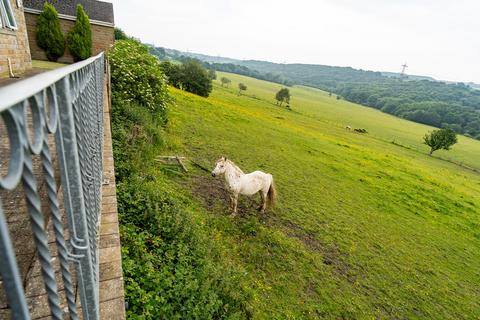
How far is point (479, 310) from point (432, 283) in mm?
1352

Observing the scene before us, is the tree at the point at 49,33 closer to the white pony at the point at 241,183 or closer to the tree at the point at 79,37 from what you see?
the tree at the point at 79,37

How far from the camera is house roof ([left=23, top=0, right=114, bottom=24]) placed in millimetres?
22547

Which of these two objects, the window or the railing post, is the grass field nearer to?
the railing post

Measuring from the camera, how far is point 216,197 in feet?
30.5

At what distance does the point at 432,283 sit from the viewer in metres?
8.70

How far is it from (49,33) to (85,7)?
9.64m

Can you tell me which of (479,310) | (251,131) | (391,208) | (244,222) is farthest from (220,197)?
(251,131)

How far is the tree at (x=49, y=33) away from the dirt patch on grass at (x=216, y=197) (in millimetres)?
18098

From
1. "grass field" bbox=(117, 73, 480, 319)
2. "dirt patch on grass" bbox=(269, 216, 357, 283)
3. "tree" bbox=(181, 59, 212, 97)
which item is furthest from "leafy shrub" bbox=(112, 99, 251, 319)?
"tree" bbox=(181, 59, 212, 97)

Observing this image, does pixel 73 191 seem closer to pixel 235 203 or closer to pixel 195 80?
pixel 235 203

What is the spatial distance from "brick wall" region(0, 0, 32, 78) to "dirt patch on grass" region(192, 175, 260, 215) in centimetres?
705

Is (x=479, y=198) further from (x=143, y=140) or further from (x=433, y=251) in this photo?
(x=143, y=140)

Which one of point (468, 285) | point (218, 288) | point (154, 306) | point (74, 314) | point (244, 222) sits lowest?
point (468, 285)

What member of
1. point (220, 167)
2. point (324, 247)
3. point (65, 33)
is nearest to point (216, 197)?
point (220, 167)
